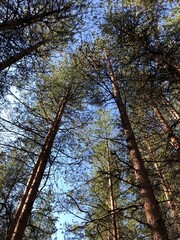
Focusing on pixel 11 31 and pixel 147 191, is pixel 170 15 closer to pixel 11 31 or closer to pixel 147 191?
pixel 11 31

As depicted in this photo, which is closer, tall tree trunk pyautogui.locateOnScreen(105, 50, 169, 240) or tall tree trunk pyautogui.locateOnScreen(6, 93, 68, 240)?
tall tree trunk pyautogui.locateOnScreen(105, 50, 169, 240)

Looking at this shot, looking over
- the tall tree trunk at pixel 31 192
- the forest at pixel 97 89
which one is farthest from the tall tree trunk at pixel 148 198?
the tall tree trunk at pixel 31 192

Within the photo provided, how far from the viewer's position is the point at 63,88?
27.7ft

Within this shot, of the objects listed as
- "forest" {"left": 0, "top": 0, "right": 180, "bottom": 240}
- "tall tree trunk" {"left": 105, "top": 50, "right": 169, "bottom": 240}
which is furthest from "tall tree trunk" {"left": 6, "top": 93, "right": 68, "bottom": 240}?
"tall tree trunk" {"left": 105, "top": 50, "right": 169, "bottom": 240}

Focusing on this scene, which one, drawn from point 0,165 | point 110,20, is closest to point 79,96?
point 110,20

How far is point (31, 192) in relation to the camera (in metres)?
5.34

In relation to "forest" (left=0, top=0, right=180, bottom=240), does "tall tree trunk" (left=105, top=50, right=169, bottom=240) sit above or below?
below

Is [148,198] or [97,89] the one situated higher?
[97,89]

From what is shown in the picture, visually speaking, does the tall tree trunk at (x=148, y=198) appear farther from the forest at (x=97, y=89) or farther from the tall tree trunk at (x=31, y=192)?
the tall tree trunk at (x=31, y=192)

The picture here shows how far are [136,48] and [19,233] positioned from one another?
5083 millimetres

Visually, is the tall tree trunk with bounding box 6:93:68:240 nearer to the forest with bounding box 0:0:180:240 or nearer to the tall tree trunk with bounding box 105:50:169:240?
the forest with bounding box 0:0:180:240

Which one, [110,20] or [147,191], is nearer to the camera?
[147,191]

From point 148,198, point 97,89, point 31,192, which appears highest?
point 97,89

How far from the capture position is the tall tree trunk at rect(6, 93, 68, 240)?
464 cm
